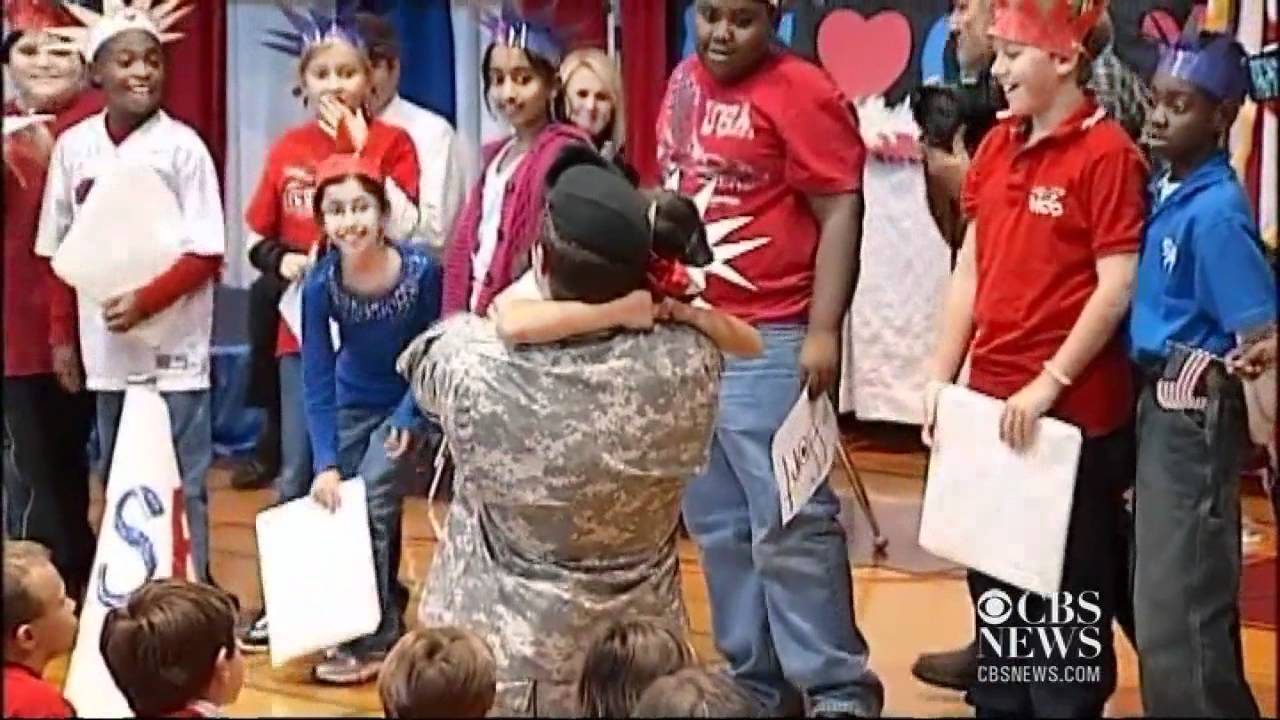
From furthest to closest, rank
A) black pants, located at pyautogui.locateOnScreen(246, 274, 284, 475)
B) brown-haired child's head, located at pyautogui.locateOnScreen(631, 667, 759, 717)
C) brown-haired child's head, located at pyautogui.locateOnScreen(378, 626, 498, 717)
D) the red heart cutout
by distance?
the red heart cutout, black pants, located at pyautogui.locateOnScreen(246, 274, 284, 475), brown-haired child's head, located at pyautogui.locateOnScreen(378, 626, 498, 717), brown-haired child's head, located at pyautogui.locateOnScreen(631, 667, 759, 717)

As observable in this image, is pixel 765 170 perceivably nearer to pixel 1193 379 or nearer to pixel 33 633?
pixel 1193 379

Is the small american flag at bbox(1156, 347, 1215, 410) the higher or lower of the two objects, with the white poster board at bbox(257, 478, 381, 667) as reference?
higher

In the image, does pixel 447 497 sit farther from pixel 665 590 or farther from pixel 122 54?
pixel 665 590

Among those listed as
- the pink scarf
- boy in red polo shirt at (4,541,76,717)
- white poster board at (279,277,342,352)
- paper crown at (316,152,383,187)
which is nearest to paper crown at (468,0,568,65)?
the pink scarf

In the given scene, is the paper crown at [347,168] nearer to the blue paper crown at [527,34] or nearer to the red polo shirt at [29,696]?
the blue paper crown at [527,34]

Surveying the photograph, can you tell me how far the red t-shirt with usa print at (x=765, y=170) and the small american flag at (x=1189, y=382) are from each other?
1.38 feet

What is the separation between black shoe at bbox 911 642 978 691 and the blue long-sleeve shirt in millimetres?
710

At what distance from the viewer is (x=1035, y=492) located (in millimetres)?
2408

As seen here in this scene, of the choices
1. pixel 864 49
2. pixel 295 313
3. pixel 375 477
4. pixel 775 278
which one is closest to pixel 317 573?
pixel 375 477

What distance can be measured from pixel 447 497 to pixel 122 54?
29.0 inches

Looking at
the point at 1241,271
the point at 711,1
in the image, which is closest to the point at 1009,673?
the point at 1241,271

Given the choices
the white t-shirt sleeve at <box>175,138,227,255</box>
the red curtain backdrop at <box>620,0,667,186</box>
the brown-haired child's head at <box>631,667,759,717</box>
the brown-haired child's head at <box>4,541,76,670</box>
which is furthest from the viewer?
the red curtain backdrop at <box>620,0,667,186</box>

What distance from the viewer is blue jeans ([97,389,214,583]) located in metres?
3.05

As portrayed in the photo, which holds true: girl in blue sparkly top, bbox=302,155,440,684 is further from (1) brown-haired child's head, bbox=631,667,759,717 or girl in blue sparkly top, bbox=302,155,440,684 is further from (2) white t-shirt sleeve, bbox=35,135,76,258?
(1) brown-haired child's head, bbox=631,667,759,717
